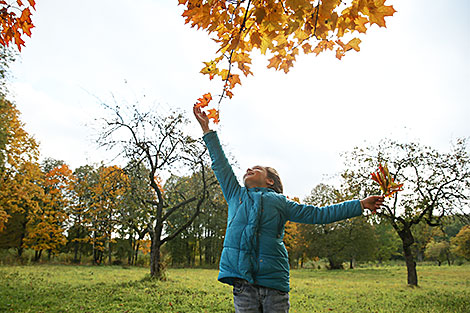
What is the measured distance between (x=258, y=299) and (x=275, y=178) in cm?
104

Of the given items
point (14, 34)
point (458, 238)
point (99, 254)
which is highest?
point (14, 34)

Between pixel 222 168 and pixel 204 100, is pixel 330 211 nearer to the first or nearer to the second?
pixel 222 168

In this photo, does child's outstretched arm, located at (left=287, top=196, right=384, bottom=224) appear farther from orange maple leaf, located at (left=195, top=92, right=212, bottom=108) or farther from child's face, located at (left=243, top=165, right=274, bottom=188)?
orange maple leaf, located at (left=195, top=92, right=212, bottom=108)

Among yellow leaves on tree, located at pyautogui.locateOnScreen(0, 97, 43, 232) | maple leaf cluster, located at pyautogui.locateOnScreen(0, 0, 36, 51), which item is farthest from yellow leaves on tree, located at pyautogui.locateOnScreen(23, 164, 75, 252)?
maple leaf cluster, located at pyautogui.locateOnScreen(0, 0, 36, 51)

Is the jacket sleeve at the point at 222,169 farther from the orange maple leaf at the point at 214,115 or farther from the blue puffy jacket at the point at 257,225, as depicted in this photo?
the orange maple leaf at the point at 214,115

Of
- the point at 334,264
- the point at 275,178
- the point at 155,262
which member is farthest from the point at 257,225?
the point at 334,264

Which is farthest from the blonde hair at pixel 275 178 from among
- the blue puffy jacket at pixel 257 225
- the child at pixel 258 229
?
the blue puffy jacket at pixel 257 225

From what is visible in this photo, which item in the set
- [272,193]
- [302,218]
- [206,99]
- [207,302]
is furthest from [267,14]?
[207,302]

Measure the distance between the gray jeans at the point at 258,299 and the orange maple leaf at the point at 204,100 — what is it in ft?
5.04

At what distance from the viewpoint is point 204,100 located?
8.88 ft

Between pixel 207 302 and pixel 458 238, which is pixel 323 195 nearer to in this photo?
pixel 458 238

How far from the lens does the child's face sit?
2.61 m

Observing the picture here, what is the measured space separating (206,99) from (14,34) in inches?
91.1

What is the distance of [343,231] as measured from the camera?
84.1ft
